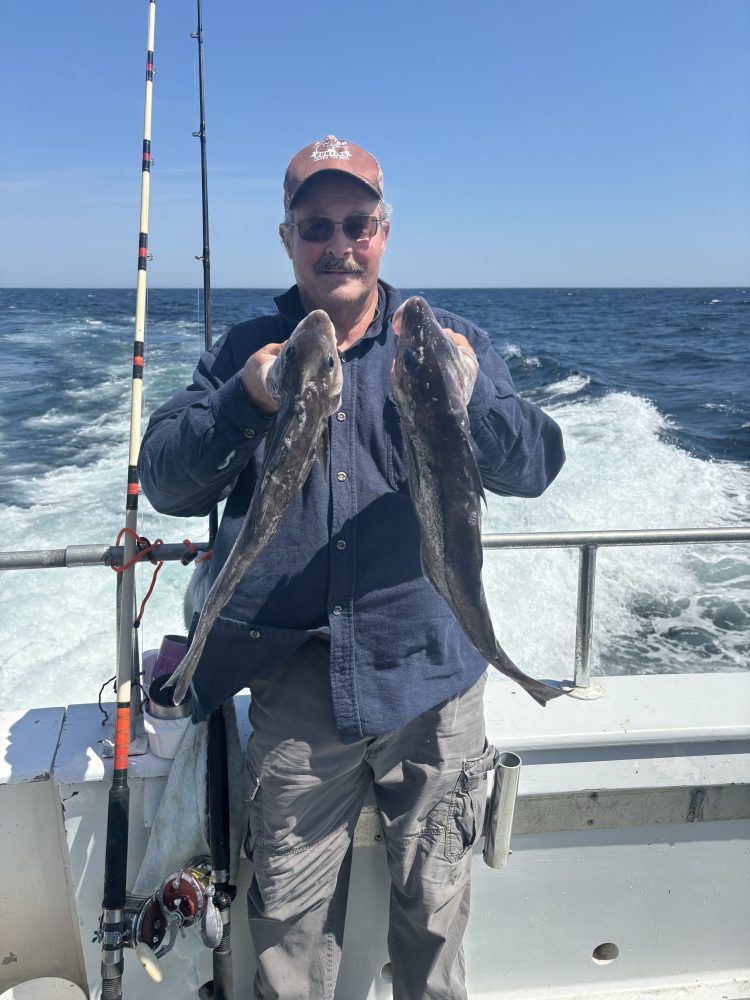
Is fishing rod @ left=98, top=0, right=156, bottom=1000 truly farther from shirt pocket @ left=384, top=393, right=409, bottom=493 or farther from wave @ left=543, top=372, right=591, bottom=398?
wave @ left=543, top=372, right=591, bottom=398

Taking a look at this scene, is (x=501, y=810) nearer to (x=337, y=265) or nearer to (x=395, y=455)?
(x=395, y=455)

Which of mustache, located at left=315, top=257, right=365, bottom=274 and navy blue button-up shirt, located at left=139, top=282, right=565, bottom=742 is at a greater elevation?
mustache, located at left=315, top=257, right=365, bottom=274

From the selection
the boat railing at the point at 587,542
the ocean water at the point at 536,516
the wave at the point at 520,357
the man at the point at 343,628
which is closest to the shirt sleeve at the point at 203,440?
the man at the point at 343,628

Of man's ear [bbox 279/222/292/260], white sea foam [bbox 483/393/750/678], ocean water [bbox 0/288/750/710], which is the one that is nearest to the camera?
man's ear [bbox 279/222/292/260]

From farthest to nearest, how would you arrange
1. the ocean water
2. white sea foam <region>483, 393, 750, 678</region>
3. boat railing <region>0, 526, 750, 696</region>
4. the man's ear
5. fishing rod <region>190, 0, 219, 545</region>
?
1. white sea foam <region>483, 393, 750, 678</region>
2. the ocean water
3. fishing rod <region>190, 0, 219, 545</region>
4. boat railing <region>0, 526, 750, 696</region>
5. the man's ear

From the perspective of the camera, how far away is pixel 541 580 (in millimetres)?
8523

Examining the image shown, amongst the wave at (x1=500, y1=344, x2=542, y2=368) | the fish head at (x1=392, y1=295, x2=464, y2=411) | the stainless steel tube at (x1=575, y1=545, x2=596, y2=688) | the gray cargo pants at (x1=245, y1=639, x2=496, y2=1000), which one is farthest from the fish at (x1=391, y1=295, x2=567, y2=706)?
the wave at (x1=500, y1=344, x2=542, y2=368)

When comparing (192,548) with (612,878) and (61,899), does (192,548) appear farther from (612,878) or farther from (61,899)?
(612,878)

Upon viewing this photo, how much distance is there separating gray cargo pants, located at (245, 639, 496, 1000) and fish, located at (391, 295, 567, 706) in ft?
1.37

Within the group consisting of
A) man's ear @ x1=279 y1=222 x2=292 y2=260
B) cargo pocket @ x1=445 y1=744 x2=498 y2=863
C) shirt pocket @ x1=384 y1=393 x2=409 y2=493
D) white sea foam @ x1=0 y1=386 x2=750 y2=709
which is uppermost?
man's ear @ x1=279 y1=222 x2=292 y2=260

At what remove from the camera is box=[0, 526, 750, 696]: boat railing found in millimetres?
2439

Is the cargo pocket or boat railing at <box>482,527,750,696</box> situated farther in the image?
boat railing at <box>482,527,750,696</box>

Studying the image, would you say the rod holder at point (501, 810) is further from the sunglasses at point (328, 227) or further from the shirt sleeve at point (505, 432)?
the sunglasses at point (328, 227)

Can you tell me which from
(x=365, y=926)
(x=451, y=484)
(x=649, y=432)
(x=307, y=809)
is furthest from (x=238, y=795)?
(x=649, y=432)
